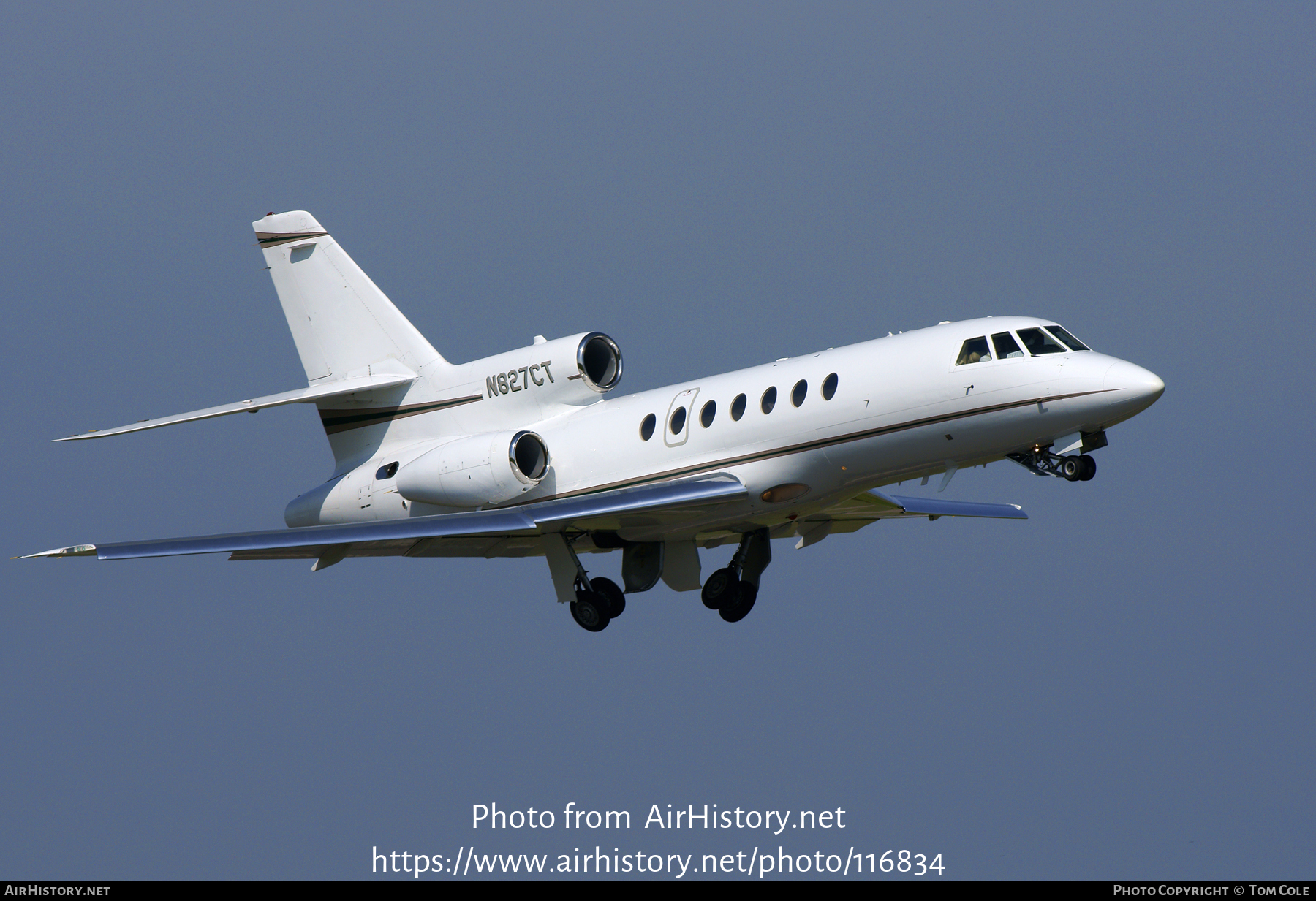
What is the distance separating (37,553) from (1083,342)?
1452cm

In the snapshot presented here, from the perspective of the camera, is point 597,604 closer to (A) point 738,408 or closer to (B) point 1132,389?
(A) point 738,408

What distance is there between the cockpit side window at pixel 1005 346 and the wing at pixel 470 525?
13.6 feet

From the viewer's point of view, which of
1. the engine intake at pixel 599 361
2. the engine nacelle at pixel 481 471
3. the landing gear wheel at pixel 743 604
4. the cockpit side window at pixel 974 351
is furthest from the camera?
the landing gear wheel at pixel 743 604

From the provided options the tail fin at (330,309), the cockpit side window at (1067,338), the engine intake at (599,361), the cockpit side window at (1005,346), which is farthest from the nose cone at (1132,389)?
the tail fin at (330,309)

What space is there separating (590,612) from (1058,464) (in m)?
8.07

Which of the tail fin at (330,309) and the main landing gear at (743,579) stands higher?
the tail fin at (330,309)

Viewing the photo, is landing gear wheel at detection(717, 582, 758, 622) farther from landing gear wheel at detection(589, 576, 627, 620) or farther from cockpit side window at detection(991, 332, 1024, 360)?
cockpit side window at detection(991, 332, 1024, 360)

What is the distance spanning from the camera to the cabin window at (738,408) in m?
22.1

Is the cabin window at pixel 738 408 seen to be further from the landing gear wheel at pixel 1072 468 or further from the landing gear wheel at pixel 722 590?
the landing gear wheel at pixel 1072 468

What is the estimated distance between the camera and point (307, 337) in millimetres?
27719

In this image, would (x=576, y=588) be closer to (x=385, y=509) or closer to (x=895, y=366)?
(x=385, y=509)

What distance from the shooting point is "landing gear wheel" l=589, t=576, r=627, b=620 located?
80.1 ft

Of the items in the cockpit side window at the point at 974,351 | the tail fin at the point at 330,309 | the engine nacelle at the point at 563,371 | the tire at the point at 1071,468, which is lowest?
the tire at the point at 1071,468

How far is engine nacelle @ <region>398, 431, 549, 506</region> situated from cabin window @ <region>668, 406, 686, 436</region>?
2.39m
